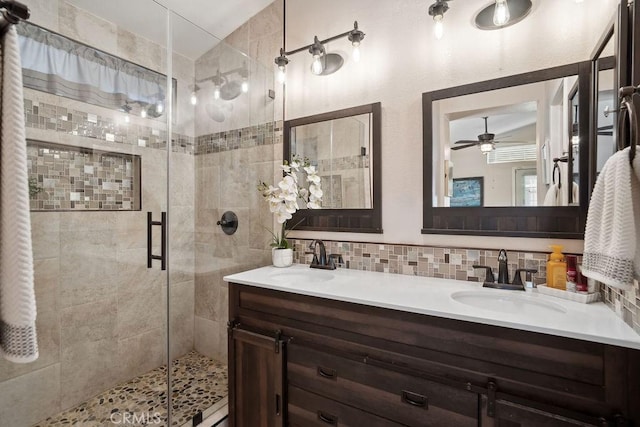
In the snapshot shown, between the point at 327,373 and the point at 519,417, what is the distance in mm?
689

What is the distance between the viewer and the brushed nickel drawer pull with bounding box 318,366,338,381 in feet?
4.06

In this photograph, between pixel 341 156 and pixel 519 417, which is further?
pixel 341 156

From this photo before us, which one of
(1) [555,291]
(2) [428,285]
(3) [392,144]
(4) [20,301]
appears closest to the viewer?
(4) [20,301]

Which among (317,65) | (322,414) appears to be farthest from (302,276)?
(317,65)

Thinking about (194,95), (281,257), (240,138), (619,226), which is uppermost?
(194,95)

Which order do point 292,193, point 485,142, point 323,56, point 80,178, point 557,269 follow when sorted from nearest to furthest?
point 557,269
point 485,142
point 80,178
point 292,193
point 323,56

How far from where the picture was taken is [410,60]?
1604mm

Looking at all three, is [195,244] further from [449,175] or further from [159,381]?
[449,175]

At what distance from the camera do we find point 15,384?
1446 millimetres

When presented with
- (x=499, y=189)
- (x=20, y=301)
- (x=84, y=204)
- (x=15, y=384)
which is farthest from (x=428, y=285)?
(x=15, y=384)

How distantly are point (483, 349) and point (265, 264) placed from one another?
139cm

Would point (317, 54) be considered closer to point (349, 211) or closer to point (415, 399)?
point (349, 211)

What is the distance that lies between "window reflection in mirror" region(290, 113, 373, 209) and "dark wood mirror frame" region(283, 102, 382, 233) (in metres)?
0.03

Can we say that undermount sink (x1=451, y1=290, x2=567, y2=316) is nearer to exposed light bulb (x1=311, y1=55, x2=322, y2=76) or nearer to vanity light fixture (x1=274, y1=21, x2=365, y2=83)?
vanity light fixture (x1=274, y1=21, x2=365, y2=83)
